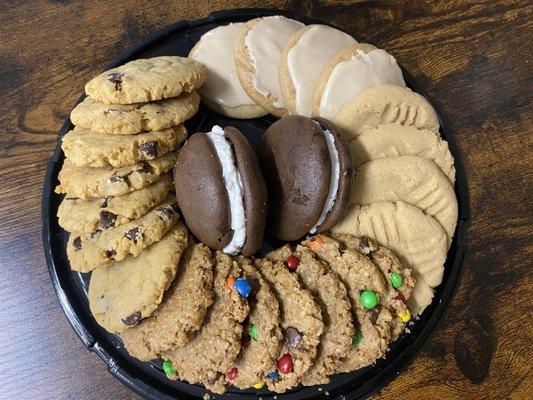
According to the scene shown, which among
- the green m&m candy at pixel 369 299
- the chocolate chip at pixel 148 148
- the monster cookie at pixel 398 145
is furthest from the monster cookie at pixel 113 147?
the green m&m candy at pixel 369 299

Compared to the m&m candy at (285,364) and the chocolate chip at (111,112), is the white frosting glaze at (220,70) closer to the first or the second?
the chocolate chip at (111,112)

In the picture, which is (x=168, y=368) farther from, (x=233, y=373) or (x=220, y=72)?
(x=220, y=72)

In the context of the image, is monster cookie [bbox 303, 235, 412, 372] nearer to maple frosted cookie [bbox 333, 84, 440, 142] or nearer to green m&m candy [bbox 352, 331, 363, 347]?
green m&m candy [bbox 352, 331, 363, 347]

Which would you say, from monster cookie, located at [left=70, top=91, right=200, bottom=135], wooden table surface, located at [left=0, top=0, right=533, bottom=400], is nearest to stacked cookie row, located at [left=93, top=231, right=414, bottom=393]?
monster cookie, located at [left=70, top=91, right=200, bottom=135]

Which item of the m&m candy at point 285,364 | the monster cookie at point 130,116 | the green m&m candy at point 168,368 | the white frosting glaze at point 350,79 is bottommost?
the green m&m candy at point 168,368

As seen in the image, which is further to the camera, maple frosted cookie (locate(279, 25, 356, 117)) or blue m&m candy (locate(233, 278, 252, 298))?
maple frosted cookie (locate(279, 25, 356, 117))

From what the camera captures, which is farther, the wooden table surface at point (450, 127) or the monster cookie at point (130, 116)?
the wooden table surface at point (450, 127)
